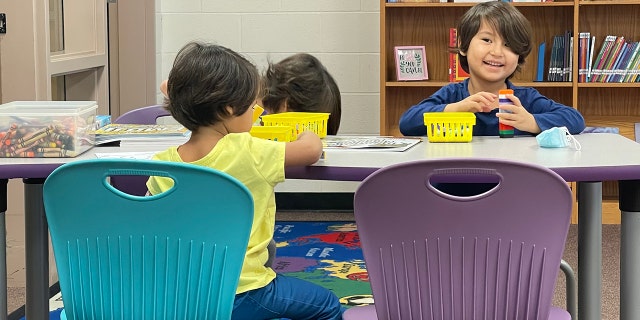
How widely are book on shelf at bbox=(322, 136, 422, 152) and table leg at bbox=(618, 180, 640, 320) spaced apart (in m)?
0.48

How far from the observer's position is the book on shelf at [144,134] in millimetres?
2287

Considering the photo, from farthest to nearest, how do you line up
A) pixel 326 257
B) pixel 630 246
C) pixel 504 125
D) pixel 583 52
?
1. pixel 583 52
2. pixel 326 257
3. pixel 504 125
4. pixel 630 246

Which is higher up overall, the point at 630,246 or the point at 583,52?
the point at 583,52

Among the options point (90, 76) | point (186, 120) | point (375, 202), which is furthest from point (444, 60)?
point (375, 202)

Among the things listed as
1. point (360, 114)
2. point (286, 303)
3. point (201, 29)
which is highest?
point (201, 29)

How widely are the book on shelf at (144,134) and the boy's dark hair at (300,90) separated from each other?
0.45 meters

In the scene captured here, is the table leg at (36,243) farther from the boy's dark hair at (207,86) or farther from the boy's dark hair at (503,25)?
the boy's dark hair at (503,25)

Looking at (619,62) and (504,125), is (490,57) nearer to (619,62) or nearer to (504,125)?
(504,125)

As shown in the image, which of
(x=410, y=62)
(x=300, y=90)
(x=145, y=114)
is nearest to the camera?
(x=300, y=90)

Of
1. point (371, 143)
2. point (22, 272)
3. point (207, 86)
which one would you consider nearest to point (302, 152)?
point (207, 86)

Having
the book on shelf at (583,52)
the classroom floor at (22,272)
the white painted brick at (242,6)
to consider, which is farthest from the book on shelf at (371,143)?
the white painted brick at (242,6)

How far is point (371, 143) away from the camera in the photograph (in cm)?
221

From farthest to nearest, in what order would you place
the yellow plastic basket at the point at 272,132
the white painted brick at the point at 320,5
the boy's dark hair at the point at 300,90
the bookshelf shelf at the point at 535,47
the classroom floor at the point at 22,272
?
the white painted brick at the point at 320,5, the bookshelf shelf at the point at 535,47, the classroom floor at the point at 22,272, the boy's dark hair at the point at 300,90, the yellow plastic basket at the point at 272,132

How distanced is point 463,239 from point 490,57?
1248 millimetres
